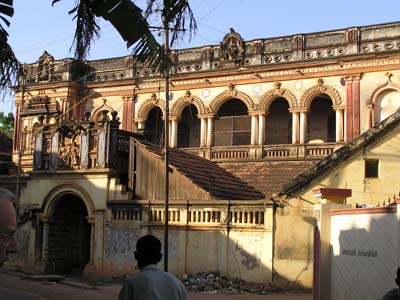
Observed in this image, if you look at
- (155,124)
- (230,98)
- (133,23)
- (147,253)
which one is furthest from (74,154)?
(147,253)

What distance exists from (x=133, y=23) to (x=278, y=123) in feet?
69.5

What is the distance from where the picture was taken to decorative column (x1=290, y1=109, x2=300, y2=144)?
80.2 feet

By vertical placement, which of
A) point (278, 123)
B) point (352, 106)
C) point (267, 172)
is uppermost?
point (352, 106)

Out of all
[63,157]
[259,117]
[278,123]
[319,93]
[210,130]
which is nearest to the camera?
[63,157]

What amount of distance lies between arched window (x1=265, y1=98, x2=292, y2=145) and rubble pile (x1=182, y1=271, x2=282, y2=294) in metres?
10.6

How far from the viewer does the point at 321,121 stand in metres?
26.2

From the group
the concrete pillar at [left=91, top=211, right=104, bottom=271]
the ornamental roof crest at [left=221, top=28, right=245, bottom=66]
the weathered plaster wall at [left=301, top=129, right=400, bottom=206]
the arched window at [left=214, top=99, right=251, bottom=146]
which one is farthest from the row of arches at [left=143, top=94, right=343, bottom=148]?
the weathered plaster wall at [left=301, top=129, right=400, bottom=206]

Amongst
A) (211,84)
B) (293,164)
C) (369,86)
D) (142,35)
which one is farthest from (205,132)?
(142,35)

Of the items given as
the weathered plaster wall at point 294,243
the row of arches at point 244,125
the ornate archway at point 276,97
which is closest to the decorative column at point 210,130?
the row of arches at point 244,125

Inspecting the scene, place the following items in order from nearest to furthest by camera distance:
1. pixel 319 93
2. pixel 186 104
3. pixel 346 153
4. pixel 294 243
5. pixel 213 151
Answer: pixel 346 153 → pixel 294 243 → pixel 319 93 → pixel 213 151 → pixel 186 104

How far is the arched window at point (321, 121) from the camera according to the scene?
25.9 metres

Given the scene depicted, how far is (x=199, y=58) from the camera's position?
26.9 metres

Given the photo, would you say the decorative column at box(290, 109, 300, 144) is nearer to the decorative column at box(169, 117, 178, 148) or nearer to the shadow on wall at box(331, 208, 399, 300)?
the decorative column at box(169, 117, 178, 148)

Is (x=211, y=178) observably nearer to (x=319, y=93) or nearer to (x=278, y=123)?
(x=319, y=93)
